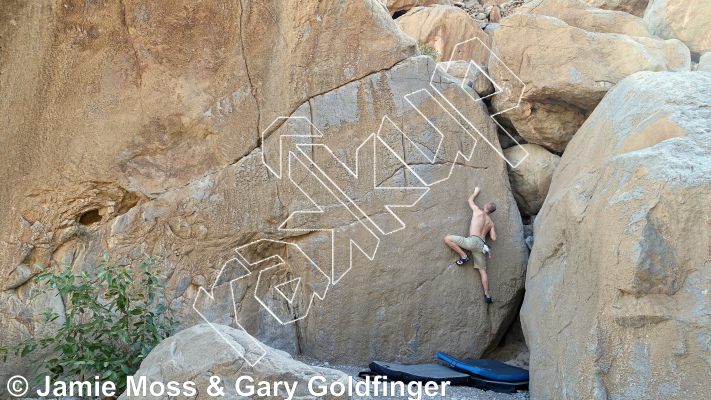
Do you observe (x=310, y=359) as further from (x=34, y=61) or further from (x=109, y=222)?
(x=34, y=61)

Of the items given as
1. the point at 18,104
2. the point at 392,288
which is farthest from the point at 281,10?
the point at 392,288

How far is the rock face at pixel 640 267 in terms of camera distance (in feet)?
9.00

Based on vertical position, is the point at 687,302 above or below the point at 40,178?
below

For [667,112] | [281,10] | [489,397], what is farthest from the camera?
[281,10]

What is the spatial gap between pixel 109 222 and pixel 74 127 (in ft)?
2.83

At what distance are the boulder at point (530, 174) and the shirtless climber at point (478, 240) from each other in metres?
0.69

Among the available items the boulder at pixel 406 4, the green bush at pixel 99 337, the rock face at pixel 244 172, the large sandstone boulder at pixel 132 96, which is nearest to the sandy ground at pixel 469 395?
the rock face at pixel 244 172

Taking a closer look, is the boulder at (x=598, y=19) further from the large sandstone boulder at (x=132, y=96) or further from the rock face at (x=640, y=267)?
the large sandstone boulder at (x=132, y=96)

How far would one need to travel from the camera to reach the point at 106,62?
176 inches

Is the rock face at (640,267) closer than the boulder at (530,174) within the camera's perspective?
Yes

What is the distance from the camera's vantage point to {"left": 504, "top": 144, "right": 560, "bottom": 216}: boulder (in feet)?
17.1

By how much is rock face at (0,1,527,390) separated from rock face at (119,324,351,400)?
1.54m

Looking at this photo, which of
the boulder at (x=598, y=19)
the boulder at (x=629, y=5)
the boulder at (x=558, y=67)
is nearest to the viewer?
the boulder at (x=558, y=67)

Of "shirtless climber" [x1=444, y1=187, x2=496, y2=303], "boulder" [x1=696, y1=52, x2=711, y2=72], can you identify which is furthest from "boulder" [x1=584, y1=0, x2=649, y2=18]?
"shirtless climber" [x1=444, y1=187, x2=496, y2=303]
